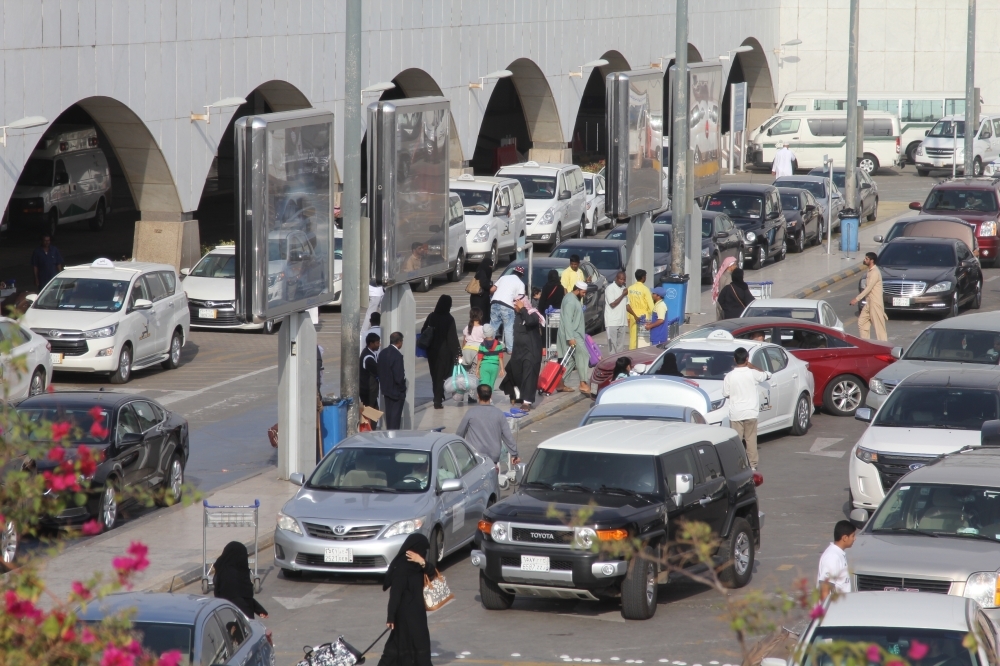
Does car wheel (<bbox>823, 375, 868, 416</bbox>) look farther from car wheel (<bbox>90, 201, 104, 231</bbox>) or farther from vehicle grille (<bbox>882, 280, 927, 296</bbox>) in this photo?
car wheel (<bbox>90, 201, 104, 231</bbox>)

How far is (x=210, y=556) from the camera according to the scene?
1478 centimetres

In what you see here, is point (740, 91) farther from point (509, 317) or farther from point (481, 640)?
point (481, 640)

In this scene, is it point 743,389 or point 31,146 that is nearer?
point 743,389

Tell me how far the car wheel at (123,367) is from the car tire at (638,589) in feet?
42.7

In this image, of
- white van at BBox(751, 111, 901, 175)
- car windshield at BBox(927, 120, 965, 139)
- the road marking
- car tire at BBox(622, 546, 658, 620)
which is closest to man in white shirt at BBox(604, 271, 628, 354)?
the road marking

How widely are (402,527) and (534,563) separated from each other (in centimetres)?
189

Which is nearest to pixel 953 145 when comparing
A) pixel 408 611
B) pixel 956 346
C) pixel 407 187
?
pixel 956 346

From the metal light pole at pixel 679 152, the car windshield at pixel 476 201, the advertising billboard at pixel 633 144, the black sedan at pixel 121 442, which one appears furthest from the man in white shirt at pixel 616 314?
the car windshield at pixel 476 201

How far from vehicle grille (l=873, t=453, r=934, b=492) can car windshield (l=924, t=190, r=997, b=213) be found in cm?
2282

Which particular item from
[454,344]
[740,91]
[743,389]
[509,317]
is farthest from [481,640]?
[740,91]

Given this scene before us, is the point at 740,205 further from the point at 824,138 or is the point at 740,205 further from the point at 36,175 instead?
the point at 824,138

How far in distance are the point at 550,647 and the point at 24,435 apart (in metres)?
6.93

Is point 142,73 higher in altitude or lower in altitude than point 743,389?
higher

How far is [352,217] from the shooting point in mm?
18078
